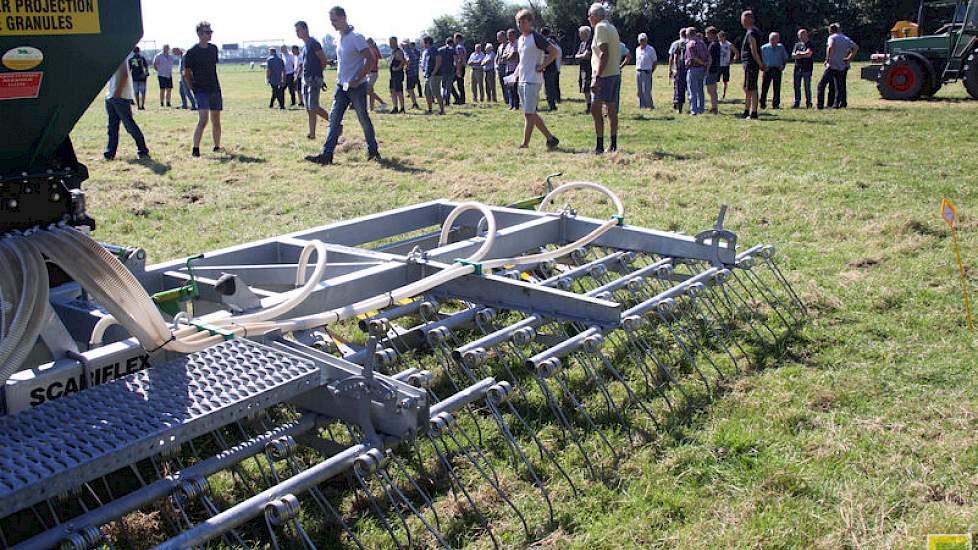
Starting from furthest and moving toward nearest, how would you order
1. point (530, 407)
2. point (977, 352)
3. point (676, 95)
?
point (676, 95), point (977, 352), point (530, 407)

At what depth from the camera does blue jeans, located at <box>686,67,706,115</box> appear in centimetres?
1552

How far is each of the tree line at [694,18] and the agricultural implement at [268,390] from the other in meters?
39.1

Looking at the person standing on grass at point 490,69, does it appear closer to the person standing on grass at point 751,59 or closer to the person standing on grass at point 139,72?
the person standing on grass at point 751,59

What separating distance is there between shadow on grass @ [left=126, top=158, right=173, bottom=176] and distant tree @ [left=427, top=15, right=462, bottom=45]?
1705 inches

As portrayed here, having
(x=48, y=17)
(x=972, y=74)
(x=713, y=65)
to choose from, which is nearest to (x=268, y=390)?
(x=48, y=17)

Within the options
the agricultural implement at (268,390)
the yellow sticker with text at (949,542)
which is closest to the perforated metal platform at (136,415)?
the agricultural implement at (268,390)

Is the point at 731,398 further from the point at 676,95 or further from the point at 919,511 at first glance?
the point at 676,95

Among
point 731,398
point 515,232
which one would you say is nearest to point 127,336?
point 515,232

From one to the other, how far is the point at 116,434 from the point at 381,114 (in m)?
16.1

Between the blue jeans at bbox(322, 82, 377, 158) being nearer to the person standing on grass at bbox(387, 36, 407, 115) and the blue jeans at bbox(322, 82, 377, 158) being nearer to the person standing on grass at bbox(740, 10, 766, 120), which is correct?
the person standing on grass at bbox(740, 10, 766, 120)

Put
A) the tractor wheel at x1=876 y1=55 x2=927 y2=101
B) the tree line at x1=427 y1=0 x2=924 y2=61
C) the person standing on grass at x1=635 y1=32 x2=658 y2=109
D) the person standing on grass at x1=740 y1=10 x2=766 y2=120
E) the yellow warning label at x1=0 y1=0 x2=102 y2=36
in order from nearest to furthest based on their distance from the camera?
the yellow warning label at x1=0 y1=0 x2=102 y2=36, the person standing on grass at x1=740 y1=10 x2=766 y2=120, the person standing on grass at x1=635 y1=32 x2=658 y2=109, the tractor wheel at x1=876 y1=55 x2=927 y2=101, the tree line at x1=427 y1=0 x2=924 y2=61

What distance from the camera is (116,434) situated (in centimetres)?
232

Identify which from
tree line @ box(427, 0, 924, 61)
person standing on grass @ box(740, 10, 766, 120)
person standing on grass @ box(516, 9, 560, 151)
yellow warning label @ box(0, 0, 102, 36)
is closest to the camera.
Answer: yellow warning label @ box(0, 0, 102, 36)

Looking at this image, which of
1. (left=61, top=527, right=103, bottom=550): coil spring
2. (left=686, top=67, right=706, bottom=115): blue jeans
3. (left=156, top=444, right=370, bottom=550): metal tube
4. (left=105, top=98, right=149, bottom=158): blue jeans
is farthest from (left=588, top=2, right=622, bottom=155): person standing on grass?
(left=61, top=527, right=103, bottom=550): coil spring
